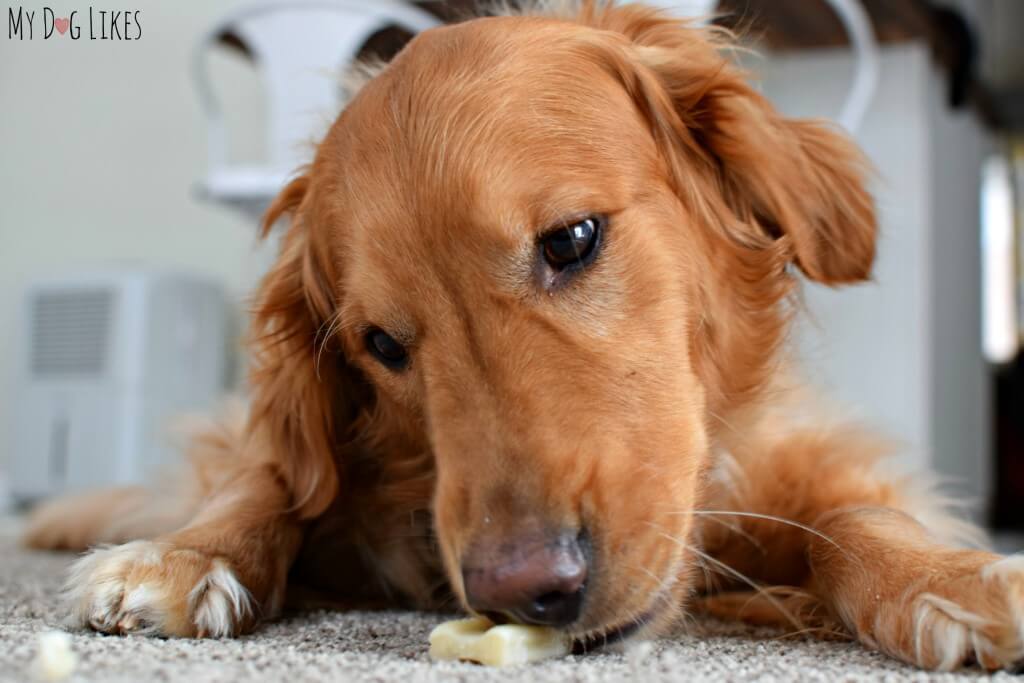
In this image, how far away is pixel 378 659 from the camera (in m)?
1.25

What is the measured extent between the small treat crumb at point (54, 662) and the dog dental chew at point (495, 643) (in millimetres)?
384

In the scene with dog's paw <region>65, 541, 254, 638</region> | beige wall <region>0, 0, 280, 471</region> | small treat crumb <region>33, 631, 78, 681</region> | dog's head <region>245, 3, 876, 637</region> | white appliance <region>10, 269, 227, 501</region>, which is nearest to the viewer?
small treat crumb <region>33, 631, 78, 681</region>

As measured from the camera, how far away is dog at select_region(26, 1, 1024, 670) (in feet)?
4.16

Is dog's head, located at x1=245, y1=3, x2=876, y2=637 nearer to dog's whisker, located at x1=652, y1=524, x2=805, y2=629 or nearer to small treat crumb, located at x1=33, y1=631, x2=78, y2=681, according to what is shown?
dog's whisker, located at x1=652, y1=524, x2=805, y2=629

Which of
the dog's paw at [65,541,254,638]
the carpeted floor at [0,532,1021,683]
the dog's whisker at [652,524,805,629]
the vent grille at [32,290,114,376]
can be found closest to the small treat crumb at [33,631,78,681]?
the carpeted floor at [0,532,1021,683]

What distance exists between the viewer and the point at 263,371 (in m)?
1.95

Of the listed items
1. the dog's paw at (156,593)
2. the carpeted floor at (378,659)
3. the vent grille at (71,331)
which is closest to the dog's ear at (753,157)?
the carpeted floor at (378,659)

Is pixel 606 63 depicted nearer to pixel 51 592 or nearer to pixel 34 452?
pixel 51 592

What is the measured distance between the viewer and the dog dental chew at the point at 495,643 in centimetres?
119

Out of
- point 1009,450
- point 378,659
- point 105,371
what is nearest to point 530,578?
point 378,659

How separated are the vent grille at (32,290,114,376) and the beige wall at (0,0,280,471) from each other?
28.4 inches

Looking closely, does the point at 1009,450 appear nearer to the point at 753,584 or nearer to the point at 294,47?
the point at 294,47

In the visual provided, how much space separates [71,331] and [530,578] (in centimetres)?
433

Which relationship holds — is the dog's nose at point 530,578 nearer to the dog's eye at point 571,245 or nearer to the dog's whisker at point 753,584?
the dog's whisker at point 753,584
